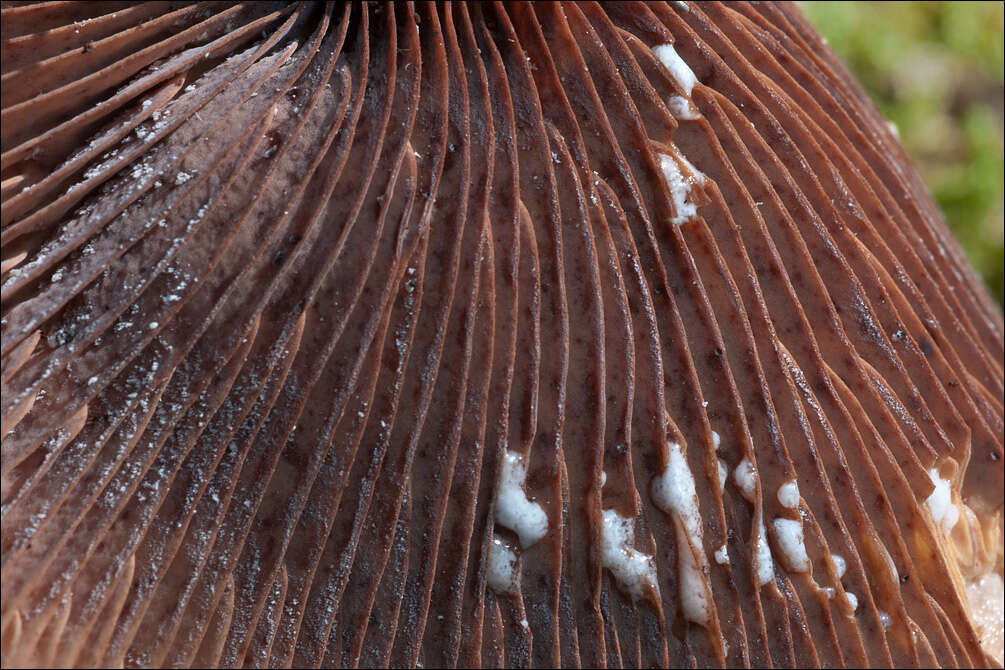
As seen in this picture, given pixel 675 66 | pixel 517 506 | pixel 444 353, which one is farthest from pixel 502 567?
pixel 675 66

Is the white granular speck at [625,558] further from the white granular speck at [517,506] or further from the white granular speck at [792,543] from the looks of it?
the white granular speck at [792,543]

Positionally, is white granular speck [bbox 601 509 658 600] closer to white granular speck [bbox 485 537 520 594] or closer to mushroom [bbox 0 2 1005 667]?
mushroom [bbox 0 2 1005 667]

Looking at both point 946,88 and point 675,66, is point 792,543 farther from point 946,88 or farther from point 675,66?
point 946,88

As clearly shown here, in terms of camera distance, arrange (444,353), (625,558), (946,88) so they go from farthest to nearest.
Result: (946,88), (625,558), (444,353)

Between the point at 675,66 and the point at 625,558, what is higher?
the point at 675,66

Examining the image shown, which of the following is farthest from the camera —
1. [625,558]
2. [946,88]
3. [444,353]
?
[946,88]

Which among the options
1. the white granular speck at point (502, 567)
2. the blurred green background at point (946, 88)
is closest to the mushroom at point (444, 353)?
the white granular speck at point (502, 567)

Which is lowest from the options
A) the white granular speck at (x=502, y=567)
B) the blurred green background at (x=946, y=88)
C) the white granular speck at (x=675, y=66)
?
the white granular speck at (x=502, y=567)
